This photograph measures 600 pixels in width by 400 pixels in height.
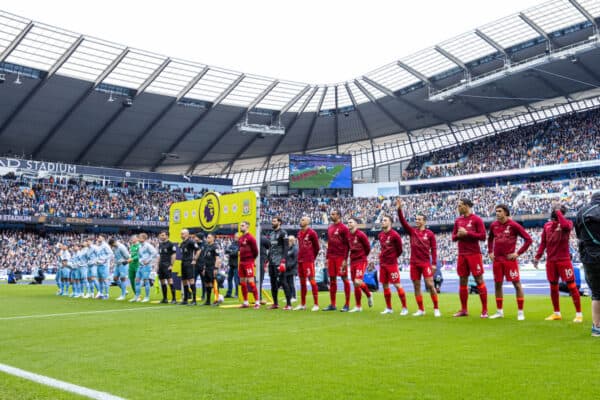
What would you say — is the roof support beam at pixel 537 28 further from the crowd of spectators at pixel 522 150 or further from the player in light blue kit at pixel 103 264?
the player in light blue kit at pixel 103 264

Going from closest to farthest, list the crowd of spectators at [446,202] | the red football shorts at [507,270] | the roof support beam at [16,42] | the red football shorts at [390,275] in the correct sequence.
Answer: the red football shorts at [507,270], the red football shorts at [390,275], the roof support beam at [16,42], the crowd of spectators at [446,202]

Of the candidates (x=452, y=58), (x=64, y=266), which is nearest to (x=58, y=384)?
(x=64, y=266)

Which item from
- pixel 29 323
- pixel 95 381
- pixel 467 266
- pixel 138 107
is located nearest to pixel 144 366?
pixel 95 381

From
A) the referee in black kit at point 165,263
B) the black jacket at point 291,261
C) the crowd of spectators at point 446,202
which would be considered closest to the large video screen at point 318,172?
the crowd of spectators at point 446,202

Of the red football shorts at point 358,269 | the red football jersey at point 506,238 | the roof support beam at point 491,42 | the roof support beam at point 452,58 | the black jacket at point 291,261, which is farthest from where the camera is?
the roof support beam at point 452,58

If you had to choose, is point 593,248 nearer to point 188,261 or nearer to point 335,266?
point 335,266

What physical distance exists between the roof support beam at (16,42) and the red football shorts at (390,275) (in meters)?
28.1

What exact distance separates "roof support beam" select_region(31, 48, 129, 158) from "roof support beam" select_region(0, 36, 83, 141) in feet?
9.10

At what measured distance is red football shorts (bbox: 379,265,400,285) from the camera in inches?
432

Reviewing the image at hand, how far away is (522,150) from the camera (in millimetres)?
51812

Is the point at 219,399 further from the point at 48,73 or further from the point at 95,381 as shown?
the point at 48,73

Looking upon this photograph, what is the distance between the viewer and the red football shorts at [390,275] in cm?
1098

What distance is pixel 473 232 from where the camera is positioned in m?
9.98

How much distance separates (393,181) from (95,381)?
55982mm
